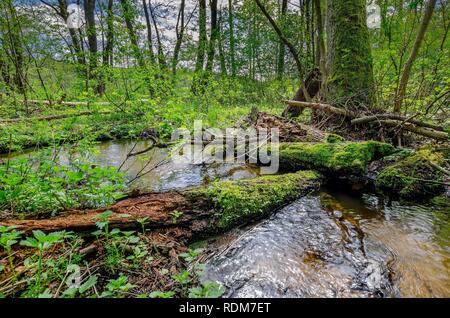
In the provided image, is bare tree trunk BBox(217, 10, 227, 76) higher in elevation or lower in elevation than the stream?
higher

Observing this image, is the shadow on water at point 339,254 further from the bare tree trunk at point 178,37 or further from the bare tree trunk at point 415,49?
the bare tree trunk at point 178,37

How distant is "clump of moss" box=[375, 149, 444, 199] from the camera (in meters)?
3.23

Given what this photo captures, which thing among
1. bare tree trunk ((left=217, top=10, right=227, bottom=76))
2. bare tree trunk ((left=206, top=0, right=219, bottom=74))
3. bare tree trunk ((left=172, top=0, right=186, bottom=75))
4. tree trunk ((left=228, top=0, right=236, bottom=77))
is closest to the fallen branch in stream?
bare tree trunk ((left=206, top=0, right=219, bottom=74))

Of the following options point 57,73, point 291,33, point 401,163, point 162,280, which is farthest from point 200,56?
point 162,280

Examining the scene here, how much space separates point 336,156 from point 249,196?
1742 millimetres

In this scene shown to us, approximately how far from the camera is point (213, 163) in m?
5.37

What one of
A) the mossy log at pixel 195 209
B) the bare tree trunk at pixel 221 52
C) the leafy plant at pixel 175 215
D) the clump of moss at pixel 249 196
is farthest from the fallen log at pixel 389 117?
the bare tree trunk at pixel 221 52

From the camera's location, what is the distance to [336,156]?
3.74 m

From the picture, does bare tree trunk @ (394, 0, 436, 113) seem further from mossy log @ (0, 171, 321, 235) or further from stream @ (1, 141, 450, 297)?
mossy log @ (0, 171, 321, 235)

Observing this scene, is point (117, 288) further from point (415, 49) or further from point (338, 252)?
point (415, 49)

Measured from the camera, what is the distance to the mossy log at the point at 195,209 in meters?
2.05

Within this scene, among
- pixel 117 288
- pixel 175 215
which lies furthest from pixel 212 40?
pixel 117 288

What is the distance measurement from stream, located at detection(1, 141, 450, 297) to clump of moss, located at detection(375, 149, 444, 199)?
0.92 ft
